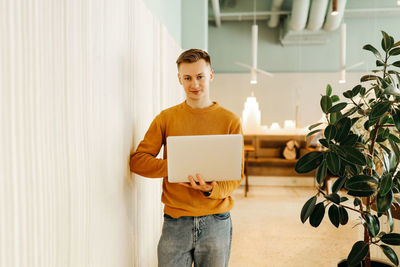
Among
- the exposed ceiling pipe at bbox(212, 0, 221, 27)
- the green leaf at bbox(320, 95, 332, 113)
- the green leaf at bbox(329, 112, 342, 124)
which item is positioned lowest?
the green leaf at bbox(329, 112, 342, 124)

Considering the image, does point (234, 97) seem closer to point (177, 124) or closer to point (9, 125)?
point (177, 124)

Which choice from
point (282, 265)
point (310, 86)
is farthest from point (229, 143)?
point (310, 86)

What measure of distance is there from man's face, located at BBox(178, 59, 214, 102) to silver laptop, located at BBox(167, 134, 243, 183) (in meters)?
0.28

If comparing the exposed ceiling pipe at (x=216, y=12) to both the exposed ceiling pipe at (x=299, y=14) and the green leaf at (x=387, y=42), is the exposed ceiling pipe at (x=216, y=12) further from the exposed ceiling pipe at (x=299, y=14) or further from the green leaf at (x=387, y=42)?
the green leaf at (x=387, y=42)

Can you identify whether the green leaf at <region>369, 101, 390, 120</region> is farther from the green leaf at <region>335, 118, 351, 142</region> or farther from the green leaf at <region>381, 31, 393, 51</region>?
the green leaf at <region>381, 31, 393, 51</region>

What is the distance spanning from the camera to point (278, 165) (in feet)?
21.3

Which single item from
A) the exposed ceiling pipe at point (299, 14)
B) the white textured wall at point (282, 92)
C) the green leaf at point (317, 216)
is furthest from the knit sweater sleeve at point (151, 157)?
the white textured wall at point (282, 92)

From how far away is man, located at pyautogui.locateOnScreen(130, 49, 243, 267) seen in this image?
51.1 inches

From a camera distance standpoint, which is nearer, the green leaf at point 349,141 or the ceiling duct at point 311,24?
the green leaf at point 349,141

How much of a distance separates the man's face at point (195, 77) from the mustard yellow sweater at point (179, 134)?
9cm

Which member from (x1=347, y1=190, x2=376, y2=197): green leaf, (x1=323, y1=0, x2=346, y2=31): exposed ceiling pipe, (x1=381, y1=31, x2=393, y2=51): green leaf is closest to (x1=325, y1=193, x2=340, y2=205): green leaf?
(x1=347, y1=190, x2=376, y2=197): green leaf

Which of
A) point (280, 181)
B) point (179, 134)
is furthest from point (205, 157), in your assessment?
point (280, 181)

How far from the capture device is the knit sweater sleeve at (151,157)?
4.15 ft

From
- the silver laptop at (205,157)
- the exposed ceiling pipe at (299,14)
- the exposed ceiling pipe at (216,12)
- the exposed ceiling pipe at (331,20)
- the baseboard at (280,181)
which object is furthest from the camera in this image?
the baseboard at (280,181)
